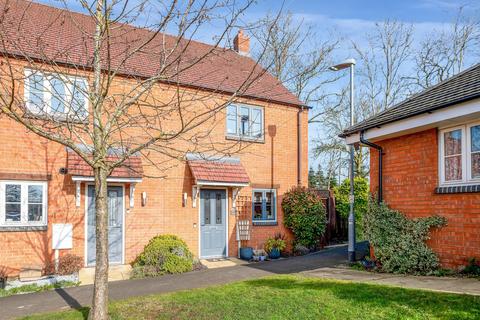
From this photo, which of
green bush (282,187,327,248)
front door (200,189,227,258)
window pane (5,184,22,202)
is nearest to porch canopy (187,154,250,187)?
front door (200,189,227,258)

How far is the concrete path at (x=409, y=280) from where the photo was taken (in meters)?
7.35

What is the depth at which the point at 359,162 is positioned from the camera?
27500 millimetres

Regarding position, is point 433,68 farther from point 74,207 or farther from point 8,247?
point 8,247

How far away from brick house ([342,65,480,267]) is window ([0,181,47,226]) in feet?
28.5

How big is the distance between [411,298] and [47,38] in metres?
11.9

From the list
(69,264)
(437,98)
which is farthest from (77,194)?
(437,98)

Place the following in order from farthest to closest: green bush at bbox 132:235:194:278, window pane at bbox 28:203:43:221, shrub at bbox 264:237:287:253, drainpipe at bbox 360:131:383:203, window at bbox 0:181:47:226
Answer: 1. shrub at bbox 264:237:287:253
2. green bush at bbox 132:235:194:278
3. window pane at bbox 28:203:43:221
4. drainpipe at bbox 360:131:383:203
5. window at bbox 0:181:47:226

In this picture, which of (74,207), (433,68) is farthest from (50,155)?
(433,68)

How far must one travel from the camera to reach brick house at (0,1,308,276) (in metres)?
11.2

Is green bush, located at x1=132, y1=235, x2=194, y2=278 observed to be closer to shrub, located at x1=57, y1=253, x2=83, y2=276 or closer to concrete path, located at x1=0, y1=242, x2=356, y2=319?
concrete path, located at x1=0, y1=242, x2=356, y2=319

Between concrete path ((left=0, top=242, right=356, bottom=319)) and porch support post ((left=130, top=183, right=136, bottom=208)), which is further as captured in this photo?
porch support post ((left=130, top=183, right=136, bottom=208))

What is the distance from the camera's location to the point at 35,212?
11500 millimetres

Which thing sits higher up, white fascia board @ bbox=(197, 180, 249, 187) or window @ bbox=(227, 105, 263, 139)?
window @ bbox=(227, 105, 263, 139)

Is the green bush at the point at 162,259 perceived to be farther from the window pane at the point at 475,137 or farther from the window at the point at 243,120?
the window pane at the point at 475,137
